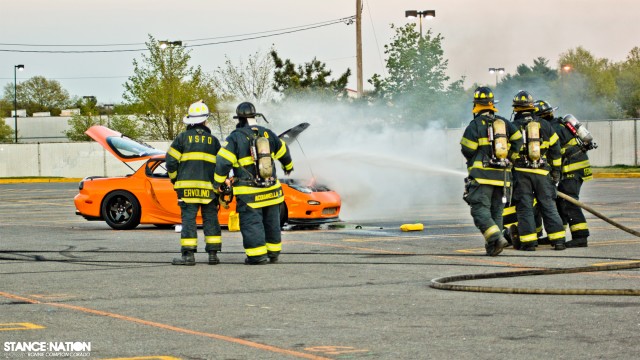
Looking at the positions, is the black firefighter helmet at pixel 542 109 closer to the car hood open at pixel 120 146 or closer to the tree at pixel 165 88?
the car hood open at pixel 120 146

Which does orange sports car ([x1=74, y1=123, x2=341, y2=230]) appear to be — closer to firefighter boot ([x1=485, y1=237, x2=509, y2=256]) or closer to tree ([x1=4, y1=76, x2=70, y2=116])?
firefighter boot ([x1=485, y1=237, x2=509, y2=256])

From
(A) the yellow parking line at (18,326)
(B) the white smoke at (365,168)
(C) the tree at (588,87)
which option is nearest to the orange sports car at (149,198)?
(B) the white smoke at (365,168)

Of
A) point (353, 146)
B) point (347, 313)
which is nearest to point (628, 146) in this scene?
point (353, 146)

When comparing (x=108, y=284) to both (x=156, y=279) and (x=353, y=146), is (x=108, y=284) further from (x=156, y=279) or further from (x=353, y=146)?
(x=353, y=146)

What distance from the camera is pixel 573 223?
14516mm

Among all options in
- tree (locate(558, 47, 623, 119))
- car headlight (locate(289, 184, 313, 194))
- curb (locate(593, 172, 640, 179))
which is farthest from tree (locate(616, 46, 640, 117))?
car headlight (locate(289, 184, 313, 194))

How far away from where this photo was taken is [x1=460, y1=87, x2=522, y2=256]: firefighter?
13531 millimetres

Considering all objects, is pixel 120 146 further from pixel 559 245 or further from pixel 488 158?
pixel 559 245

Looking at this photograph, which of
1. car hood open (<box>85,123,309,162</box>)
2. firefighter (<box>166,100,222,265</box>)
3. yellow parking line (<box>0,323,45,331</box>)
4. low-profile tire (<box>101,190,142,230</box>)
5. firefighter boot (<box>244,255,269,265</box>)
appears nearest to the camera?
yellow parking line (<box>0,323,45,331</box>)

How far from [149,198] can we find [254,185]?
601 cm

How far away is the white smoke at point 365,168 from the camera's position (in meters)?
21.0

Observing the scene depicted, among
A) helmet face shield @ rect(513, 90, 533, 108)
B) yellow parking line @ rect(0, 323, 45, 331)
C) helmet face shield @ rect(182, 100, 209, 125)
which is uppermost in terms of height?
helmet face shield @ rect(513, 90, 533, 108)

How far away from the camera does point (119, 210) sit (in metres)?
18.6

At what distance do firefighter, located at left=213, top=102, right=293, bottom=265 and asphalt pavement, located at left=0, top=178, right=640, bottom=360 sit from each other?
0.32 metres
